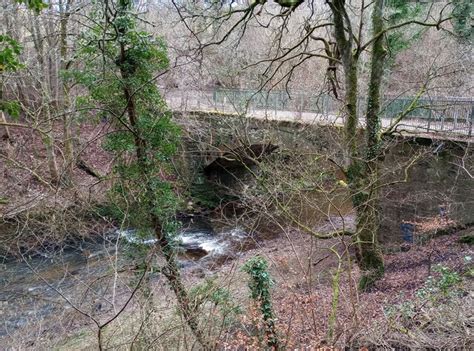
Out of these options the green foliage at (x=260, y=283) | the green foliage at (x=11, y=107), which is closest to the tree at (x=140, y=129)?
the green foliage at (x=260, y=283)

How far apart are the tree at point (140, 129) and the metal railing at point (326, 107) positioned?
2.08m

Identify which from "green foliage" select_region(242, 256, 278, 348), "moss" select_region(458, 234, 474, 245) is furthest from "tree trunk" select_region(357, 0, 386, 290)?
"moss" select_region(458, 234, 474, 245)

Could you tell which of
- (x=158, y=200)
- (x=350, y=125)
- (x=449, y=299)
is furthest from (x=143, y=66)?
(x=449, y=299)

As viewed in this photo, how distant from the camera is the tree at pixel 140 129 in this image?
6602 mm

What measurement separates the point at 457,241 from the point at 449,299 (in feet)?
16.5

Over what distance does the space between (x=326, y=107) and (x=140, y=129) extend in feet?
26.6

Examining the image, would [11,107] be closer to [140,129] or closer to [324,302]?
[140,129]

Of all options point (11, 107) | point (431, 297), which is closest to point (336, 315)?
point (431, 297)

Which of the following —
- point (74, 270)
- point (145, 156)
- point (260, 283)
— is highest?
point (145, 156)

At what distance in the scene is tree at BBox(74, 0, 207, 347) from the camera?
6602 mm

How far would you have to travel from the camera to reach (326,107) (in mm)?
13195

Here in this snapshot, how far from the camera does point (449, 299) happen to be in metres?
5.18

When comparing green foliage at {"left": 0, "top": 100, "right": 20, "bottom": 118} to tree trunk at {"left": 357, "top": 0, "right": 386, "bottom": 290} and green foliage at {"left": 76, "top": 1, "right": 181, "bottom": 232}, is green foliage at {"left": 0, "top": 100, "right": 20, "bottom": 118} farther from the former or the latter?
tree trunk at {"left": 357, "top": 0, "right": 386, "bottom": 290}

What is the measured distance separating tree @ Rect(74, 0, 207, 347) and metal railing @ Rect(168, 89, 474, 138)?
208 cm
